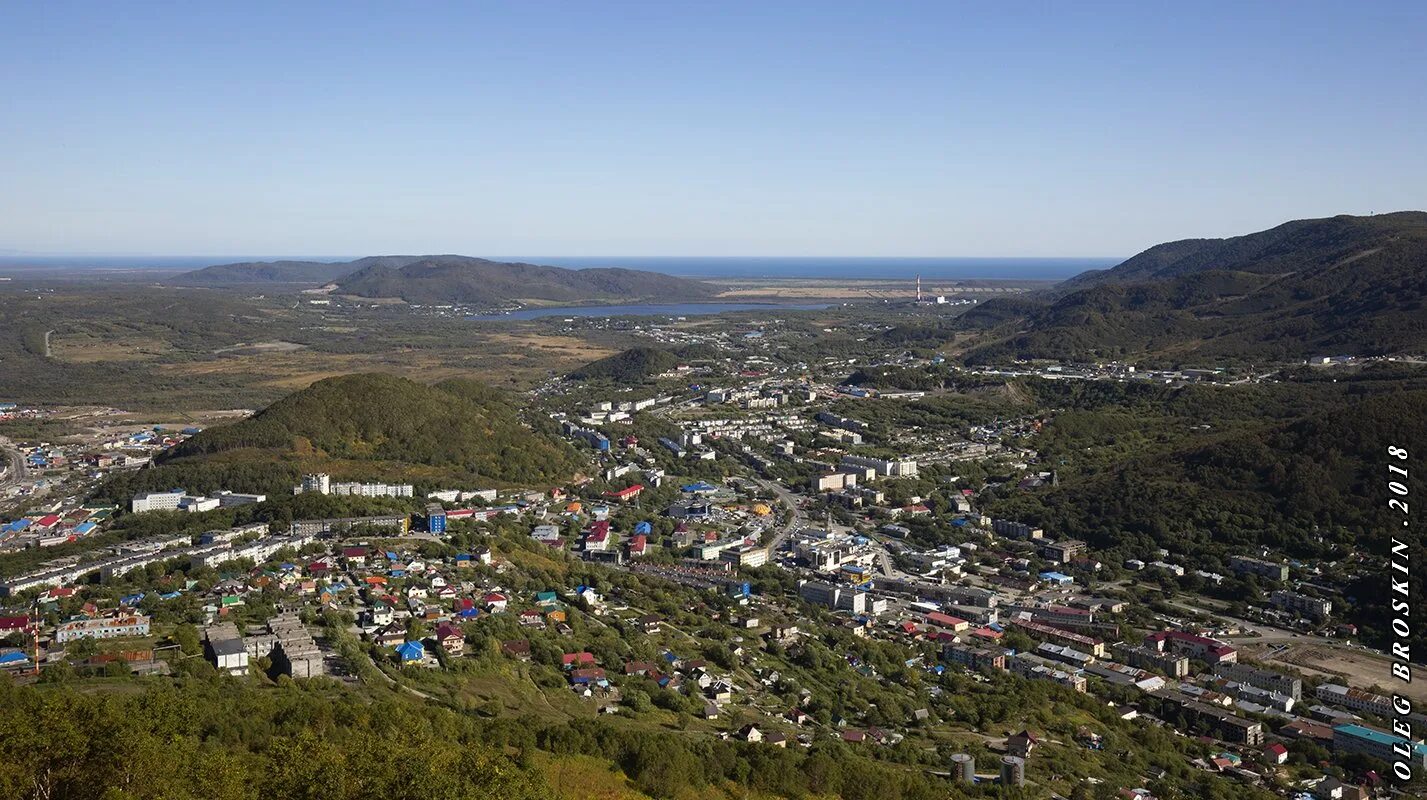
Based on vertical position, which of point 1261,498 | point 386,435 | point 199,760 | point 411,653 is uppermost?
point 199,760

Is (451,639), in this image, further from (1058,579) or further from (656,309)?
(656,309)

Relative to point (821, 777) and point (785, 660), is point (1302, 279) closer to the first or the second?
point (785, 660)

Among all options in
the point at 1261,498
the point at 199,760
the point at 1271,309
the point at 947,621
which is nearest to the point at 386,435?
the point at 947,621

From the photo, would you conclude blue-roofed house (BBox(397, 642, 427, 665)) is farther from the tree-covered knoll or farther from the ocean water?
the ocean water

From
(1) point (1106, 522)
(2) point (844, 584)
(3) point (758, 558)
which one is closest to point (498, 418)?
(3) point (758, 558)

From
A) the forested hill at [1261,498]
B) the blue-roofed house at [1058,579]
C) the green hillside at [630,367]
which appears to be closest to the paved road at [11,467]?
the green hillside at [630,367]
